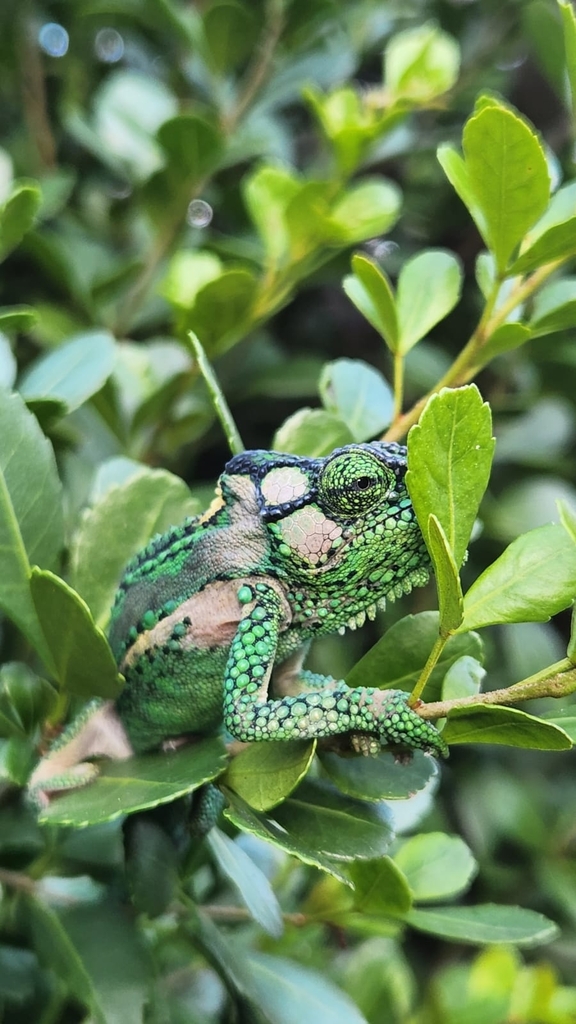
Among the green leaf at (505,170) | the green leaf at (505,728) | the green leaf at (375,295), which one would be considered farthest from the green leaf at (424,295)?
the green leaf at (505,728)

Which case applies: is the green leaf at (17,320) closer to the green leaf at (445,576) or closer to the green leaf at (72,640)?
the green leaf at (72,640)

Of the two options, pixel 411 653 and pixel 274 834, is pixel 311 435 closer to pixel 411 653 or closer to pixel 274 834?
pixel 411 653

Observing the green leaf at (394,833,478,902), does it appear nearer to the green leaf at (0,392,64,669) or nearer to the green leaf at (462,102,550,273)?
the green leaf at (0,392,64,669)

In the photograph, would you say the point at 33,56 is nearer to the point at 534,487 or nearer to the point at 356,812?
the point at 534,487

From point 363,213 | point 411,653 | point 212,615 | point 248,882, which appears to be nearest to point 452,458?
point 411,653

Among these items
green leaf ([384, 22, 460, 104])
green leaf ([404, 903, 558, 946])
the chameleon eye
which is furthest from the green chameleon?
green leaf ([384, 22, 460, 104])

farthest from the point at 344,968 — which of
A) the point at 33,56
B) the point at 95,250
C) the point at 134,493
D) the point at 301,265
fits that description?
the point at 33,56
